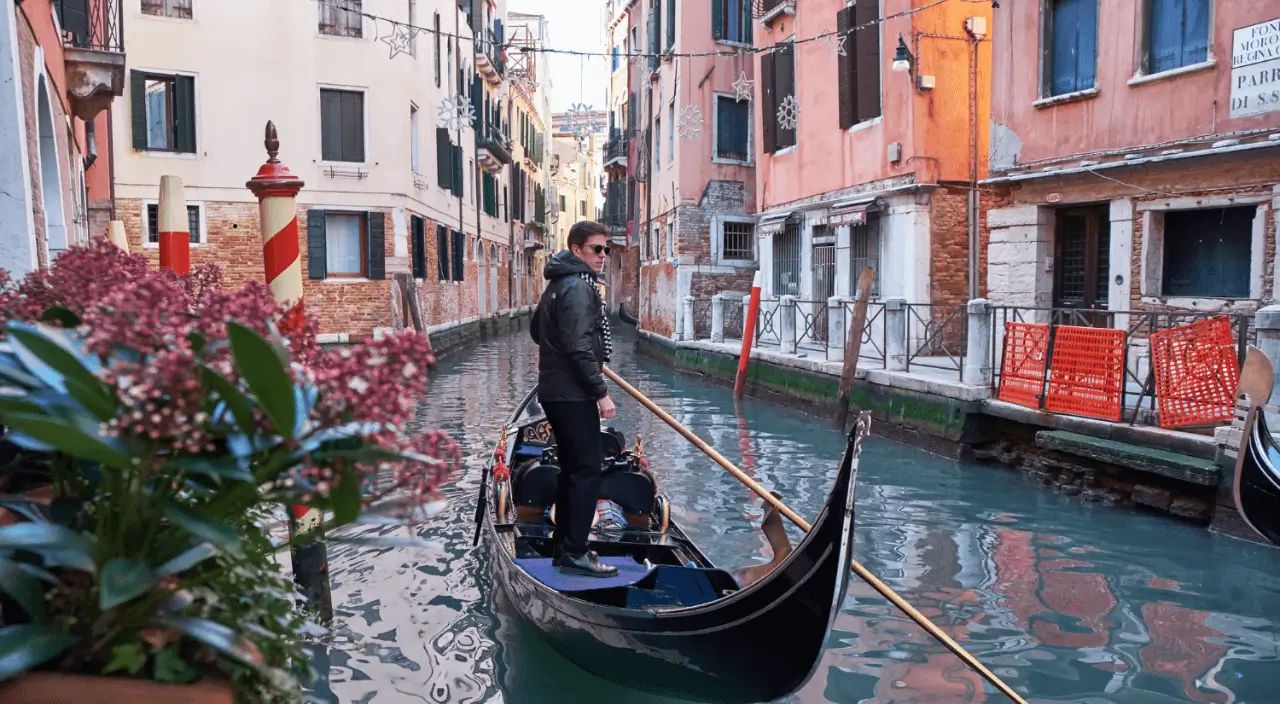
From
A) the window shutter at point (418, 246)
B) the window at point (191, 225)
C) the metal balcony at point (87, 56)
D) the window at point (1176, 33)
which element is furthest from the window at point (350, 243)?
the window at point (1176, 33)

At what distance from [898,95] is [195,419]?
37.2 feet

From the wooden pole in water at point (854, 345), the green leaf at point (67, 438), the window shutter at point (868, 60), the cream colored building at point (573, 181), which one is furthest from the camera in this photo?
the cream colored building at point (573, 181)

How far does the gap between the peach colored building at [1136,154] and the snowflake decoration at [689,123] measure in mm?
7648

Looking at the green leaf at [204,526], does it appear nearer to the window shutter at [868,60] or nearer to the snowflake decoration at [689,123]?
the window shutter at [868,60]

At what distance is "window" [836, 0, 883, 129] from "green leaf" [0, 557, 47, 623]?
11.6 metres

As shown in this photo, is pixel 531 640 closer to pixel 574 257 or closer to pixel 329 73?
pixel 574 257

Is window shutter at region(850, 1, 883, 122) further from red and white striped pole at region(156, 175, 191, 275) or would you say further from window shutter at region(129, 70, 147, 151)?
window shutter at region(129, 70, 147, 151)

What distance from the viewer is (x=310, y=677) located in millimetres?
1584

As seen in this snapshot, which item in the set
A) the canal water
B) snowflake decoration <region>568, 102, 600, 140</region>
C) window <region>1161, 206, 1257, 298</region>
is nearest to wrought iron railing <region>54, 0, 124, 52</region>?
the canal water

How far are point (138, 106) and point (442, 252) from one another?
20.4 feet

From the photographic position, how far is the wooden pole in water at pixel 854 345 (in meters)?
9.49

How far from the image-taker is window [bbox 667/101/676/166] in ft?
60.6

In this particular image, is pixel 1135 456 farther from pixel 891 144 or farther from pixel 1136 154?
pixel 891 144

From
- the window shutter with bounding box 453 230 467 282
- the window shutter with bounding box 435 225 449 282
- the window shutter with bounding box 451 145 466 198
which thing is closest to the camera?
the window shutter with bounding box 435 225 449 282
